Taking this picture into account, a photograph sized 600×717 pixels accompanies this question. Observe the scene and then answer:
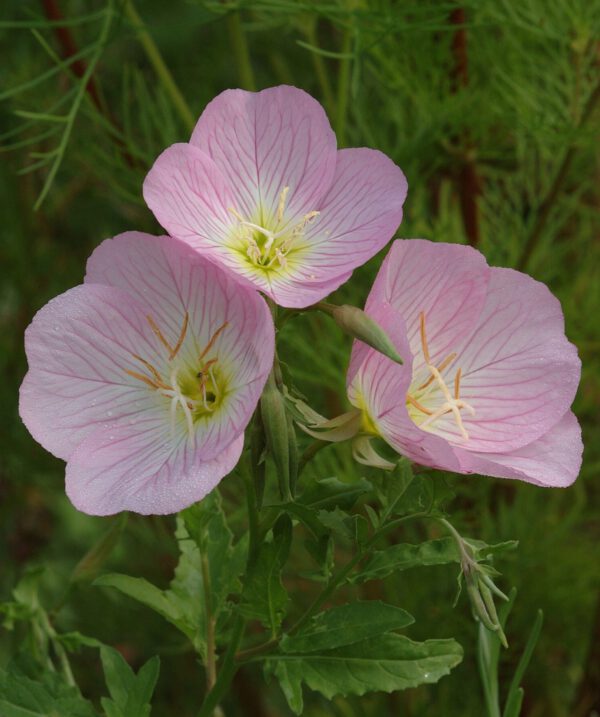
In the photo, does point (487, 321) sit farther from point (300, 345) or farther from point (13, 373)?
point (13, 373)

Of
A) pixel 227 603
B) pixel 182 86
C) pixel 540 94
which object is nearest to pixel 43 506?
pixel 182 86

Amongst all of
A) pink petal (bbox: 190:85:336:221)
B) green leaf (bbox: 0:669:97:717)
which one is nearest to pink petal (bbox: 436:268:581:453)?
pink petal (bbox: 190:85:336:221)

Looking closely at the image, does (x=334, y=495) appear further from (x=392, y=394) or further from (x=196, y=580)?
(x=196, y=580)

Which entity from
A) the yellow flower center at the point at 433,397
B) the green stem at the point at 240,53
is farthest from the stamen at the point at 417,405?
the green stem at the point at 240,53

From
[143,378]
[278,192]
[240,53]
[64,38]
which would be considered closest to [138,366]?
[143,378]

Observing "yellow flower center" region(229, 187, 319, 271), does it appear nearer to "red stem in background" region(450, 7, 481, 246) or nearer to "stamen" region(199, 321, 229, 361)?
"stamen" region(199, 321, 229, 361)

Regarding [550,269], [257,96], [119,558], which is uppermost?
[257,96]

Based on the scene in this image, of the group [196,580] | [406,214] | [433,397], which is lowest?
[406,214]
